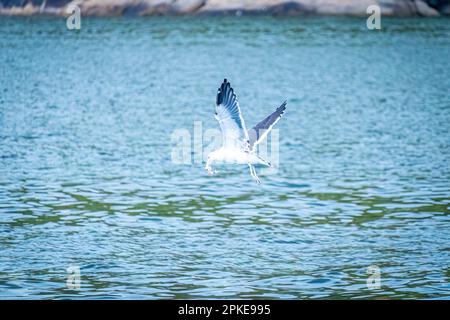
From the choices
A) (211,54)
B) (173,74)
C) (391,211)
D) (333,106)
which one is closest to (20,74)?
(173,74)

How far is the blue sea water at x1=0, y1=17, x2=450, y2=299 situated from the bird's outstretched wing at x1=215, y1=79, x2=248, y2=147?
2.87m

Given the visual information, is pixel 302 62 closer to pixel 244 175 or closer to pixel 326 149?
pixel 326 149

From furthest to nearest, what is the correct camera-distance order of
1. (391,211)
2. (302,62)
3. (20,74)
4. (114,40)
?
1. (114,40)
2. (302,62)
3. (20,74)
4. (391,211)

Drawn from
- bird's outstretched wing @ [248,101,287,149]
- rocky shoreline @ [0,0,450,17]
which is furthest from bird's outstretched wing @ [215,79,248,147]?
rocky shoreline @ [0,0,450,17]

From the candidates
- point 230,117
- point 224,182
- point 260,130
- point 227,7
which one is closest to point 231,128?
point 230,117

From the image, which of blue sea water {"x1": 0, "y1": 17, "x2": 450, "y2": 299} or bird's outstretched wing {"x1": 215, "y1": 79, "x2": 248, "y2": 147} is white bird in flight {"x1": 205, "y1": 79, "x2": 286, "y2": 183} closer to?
bird's outstretched wing {"x1": 215, "y1": 79, "x2": 248, "y2": 147}

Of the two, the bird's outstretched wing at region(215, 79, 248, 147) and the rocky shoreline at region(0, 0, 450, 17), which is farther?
the rocky shoreline at region(0, 0, 450, 17)

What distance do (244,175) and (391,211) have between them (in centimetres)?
480

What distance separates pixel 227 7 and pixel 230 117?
5172 cm

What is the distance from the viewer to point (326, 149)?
99.9 ft

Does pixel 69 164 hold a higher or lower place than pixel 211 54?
lower

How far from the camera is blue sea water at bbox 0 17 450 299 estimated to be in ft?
62.8

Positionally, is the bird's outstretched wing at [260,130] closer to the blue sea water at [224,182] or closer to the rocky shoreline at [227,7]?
the blue sea water at [224,182]

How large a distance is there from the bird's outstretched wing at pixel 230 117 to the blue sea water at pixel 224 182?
2.87 m
